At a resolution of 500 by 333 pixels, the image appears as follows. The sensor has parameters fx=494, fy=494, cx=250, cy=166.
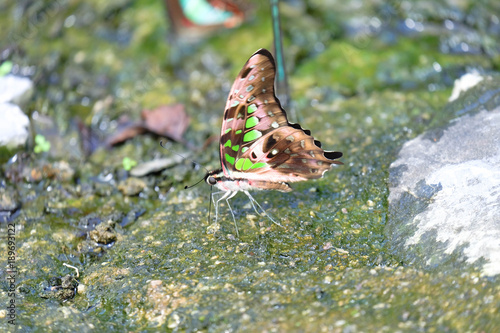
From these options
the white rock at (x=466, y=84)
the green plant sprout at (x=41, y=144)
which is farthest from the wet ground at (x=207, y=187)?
the white rock at (x=466, y=84)

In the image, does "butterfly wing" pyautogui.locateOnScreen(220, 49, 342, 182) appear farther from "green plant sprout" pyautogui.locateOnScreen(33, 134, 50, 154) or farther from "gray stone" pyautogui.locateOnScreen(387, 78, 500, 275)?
"green plant sprout" pyautogui.locateOnScreen(33, 134, 50, 154)

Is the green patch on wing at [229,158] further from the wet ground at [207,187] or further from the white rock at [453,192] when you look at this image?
the white rock at [453,192]

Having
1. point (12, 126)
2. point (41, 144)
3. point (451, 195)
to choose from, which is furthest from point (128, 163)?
point (451, 195)

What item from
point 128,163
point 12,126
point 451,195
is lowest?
point 128,163

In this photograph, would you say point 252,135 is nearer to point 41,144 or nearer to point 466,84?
point 466,84

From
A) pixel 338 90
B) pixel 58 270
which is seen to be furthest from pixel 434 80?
pixel 58 270

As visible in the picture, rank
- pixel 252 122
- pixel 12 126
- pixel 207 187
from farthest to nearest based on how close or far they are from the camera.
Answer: pixel 12 126 < pixel 207 187 < pixel 252 122
